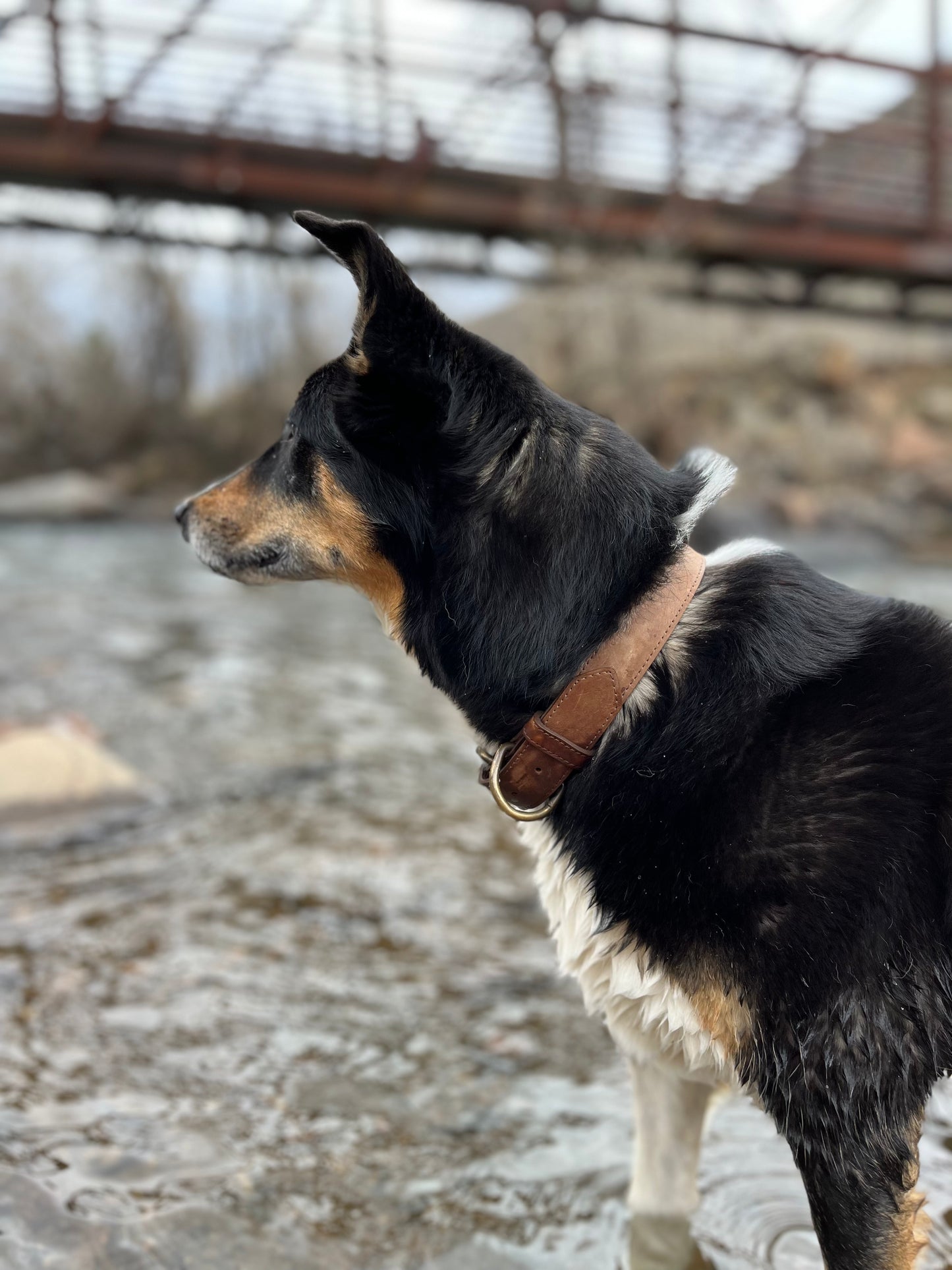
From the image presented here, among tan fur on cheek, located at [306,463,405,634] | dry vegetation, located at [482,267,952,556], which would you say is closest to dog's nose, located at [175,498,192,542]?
tan fur on cheek, located at [306,463,405,634]

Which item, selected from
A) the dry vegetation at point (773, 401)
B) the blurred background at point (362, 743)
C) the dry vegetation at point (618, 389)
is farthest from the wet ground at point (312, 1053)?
the dry vegetation at point (773, 401)

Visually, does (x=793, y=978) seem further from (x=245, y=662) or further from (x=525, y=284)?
(x=525, y=284)

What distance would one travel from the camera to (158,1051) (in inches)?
122

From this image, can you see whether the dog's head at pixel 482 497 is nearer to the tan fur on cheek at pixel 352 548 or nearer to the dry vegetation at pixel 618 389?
the tan fur on cheek at pixel 352 548

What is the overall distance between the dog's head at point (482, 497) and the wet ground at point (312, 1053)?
49.6 inches

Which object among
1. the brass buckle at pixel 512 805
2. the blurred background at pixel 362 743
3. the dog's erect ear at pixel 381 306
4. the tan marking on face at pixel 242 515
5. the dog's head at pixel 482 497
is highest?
the dog's erect ear at pixel 381 306

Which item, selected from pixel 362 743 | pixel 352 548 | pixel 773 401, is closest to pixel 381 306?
pixel 352 548

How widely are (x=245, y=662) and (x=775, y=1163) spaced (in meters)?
6.72

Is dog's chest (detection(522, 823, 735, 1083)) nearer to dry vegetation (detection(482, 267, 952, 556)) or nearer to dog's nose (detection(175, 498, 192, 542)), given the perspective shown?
dog's nose (detection(175, 498, 192, 542))

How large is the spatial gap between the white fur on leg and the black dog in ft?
0.05

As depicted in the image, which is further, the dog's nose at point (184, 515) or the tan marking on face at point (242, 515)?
the dog's nose at point (184, 515)

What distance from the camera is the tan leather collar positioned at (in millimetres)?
2027

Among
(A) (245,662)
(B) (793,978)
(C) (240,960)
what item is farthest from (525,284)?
(B) (793,978)

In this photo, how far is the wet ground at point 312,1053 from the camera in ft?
7.93
